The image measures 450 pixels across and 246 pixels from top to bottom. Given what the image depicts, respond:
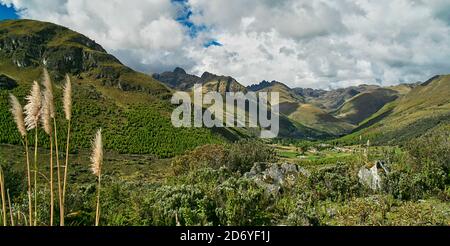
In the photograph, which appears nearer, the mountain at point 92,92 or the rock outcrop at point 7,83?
the mountain at point 92,92

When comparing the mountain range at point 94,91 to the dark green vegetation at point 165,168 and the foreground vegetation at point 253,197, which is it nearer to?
the dark green vegetation at point 165,168

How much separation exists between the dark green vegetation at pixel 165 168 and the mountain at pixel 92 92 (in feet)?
1.39

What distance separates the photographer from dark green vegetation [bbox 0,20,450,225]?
50.7 ft

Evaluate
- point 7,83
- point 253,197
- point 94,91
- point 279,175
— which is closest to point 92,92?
point 94,91

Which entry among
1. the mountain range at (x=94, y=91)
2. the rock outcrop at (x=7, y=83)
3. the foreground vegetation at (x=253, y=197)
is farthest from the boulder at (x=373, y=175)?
the rock outcrop at (x=7, y=83)

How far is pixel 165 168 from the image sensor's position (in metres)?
77.6

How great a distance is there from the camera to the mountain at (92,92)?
324ft

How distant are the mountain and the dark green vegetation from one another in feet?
1.39

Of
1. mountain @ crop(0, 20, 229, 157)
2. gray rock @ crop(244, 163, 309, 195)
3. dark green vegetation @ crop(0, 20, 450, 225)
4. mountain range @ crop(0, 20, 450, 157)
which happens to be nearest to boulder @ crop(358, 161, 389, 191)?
dark green vegetation @ crop(0, 20, 450, 225)

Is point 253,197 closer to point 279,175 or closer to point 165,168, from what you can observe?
point 279,175

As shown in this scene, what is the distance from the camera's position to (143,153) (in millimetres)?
96938
